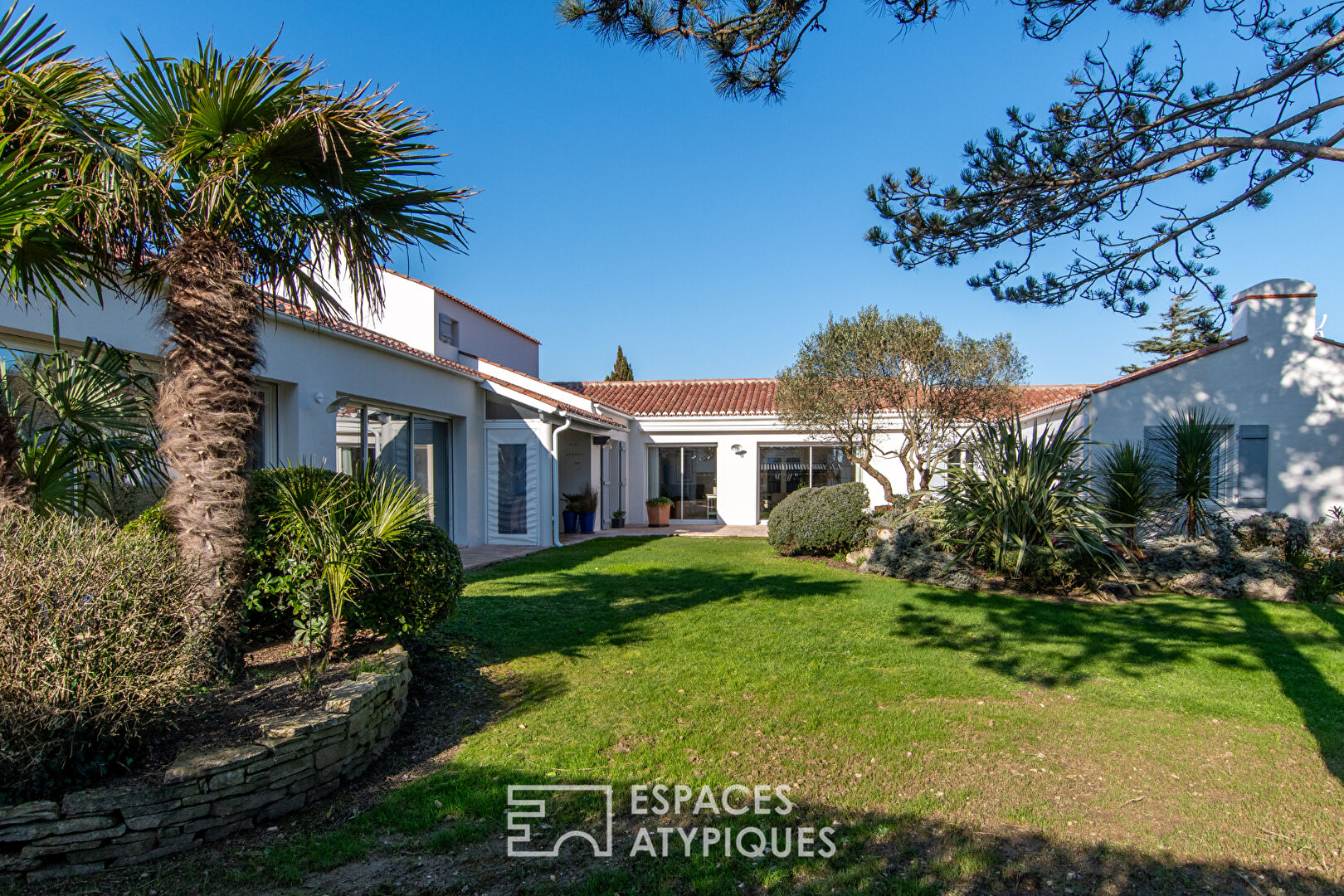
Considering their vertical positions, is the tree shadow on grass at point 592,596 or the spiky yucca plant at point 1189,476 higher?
the spiky yucca plant at point 1189,476

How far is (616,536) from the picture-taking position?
64.8 feet

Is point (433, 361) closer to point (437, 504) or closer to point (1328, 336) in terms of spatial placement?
point (437, 504)

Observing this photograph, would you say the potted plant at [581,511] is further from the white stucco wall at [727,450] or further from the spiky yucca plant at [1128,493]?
the spiky yucca plant at [1128,493]

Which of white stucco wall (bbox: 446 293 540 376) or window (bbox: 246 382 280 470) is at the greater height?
white stucco wall (bbox: 446 293 540 376)

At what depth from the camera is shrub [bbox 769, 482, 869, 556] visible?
14.8 m

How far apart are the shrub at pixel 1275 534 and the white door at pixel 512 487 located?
14.0 metres

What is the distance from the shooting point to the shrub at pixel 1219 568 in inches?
432

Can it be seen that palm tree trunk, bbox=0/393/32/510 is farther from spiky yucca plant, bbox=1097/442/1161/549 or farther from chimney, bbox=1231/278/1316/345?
chimney, bbox=1231/278/1316/345

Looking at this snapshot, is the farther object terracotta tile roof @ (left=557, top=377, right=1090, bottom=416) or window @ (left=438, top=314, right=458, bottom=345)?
terracotta tile roof @ (left=557, top=377, right=1090, bottom=416)

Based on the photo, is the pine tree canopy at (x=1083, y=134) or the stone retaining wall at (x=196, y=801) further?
the pine tree canopy at (x=1083, y=134)

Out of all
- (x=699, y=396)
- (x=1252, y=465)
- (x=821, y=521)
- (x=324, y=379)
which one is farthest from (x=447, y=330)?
(x=1252, y=465)

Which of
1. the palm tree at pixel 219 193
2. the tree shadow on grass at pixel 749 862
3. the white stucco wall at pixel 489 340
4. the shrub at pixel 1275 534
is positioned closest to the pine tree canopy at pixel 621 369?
the white stucco wall at pixel 489 340

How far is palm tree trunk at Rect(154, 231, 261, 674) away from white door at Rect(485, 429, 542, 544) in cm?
1162

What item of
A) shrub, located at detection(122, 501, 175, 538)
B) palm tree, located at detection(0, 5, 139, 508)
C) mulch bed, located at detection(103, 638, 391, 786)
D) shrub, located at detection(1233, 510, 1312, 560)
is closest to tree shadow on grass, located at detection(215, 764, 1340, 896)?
mulch bed, located at detection(103, 638, 391, 786)
